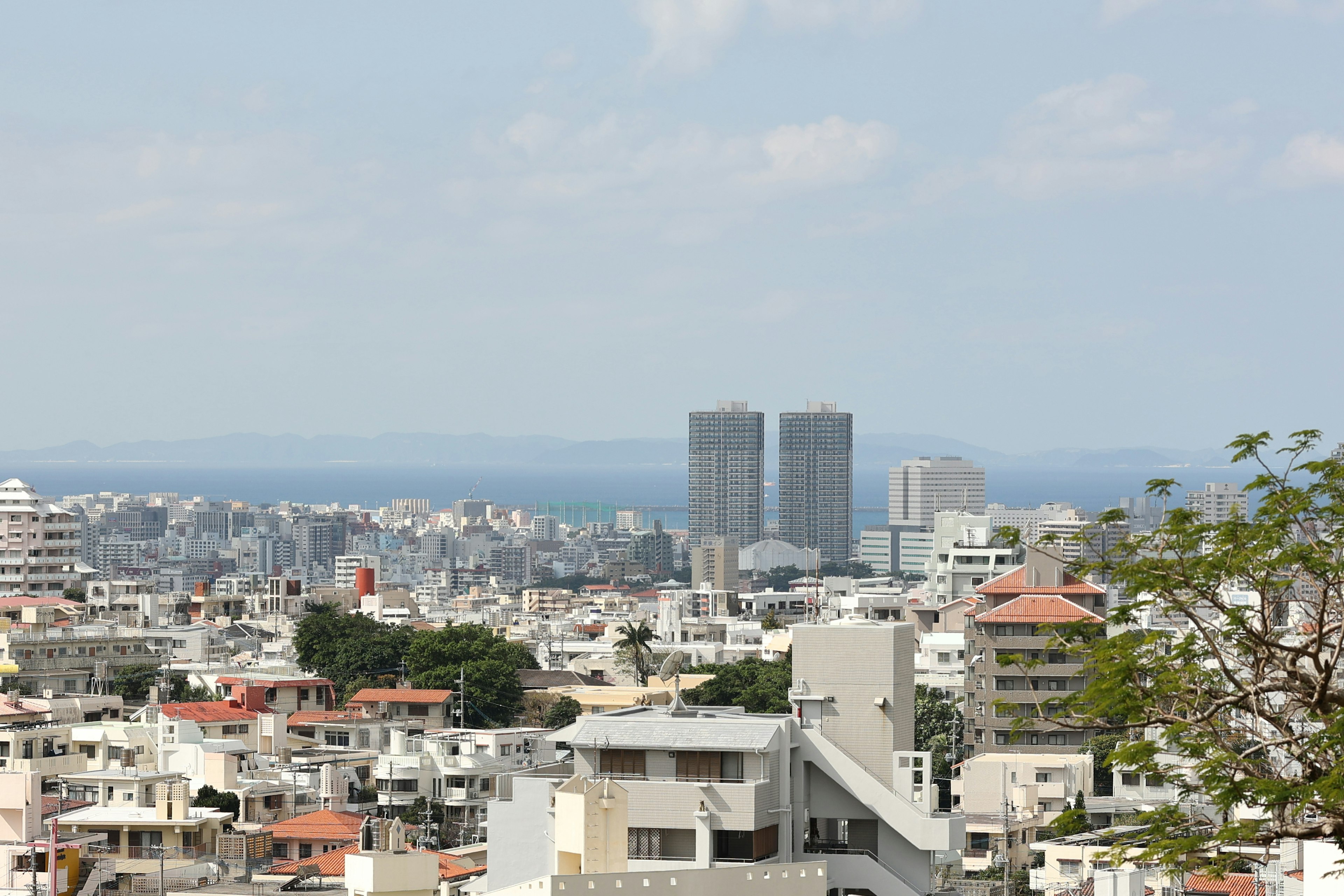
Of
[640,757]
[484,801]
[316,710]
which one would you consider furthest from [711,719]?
[316,710]

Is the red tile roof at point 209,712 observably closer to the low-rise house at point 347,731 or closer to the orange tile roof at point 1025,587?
the low-rise house at point 347,731

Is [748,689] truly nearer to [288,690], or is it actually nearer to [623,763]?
[288,690]

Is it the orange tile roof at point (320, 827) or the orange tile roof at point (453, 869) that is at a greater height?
the orange tile roof at point (453, 869)

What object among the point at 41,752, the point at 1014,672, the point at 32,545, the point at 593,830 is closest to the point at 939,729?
A: the point at 1014,672

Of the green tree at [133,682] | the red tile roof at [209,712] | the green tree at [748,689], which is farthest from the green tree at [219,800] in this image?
the green tree at [133,682]

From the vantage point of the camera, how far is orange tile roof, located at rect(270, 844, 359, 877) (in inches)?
1193

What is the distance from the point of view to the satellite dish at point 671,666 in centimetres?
6369

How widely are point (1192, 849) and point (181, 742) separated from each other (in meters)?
34.7

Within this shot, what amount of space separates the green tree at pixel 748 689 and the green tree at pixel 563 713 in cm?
332

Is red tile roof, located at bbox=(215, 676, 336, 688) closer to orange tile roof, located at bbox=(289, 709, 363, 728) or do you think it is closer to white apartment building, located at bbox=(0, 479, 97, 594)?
orange tile roof, located at bbox=(289, 709, 363, 728)

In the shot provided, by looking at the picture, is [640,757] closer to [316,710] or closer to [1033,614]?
[1033,614]

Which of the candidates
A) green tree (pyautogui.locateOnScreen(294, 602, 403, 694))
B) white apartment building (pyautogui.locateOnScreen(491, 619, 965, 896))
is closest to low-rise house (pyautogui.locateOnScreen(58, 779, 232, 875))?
white apartment building (pyautogui.locateOnScreen(491, 619, 965, 896))

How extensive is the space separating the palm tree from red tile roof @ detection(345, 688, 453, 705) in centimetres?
1503

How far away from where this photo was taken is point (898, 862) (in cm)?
2270
